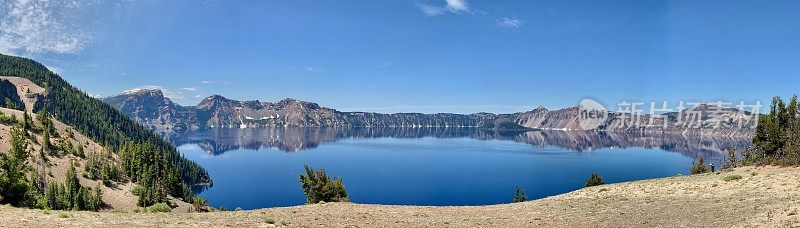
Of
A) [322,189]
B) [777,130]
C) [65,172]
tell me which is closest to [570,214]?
[322,189]

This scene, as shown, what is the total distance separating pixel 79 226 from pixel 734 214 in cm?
4428

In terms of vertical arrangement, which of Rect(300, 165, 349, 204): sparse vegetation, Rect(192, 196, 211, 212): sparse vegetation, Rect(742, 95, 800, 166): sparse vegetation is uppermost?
Rect(742, 95, 800, 166): sparse vegetation

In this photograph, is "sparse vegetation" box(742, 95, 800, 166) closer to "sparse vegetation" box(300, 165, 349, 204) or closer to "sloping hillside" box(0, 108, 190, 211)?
"sparse vegetation" box(300, 165, 349, 204)

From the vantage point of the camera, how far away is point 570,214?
42.4 metres

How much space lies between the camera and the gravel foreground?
107ft

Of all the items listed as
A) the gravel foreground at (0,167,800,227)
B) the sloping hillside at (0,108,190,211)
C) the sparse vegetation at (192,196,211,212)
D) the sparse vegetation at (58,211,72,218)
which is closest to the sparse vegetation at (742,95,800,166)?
the gravel foreground at (0,167,800,227)

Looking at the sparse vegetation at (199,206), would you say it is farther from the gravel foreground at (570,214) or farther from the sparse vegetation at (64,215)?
the sparse vegetation at (64,215)

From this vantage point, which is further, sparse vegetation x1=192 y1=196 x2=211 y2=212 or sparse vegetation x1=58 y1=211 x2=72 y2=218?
sparse vegetation x1=192 y1=196 x2=211 y2=212

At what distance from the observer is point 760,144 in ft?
347

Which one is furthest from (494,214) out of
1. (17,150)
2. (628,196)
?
(17,150)

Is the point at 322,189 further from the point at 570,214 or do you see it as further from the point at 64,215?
the point at 64,215

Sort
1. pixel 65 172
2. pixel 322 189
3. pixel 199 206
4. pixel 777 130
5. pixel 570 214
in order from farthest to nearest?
pixel 65 172 < pixel 199 206 < pixel 777 130 < pixel 322 189 < pixel 570 214

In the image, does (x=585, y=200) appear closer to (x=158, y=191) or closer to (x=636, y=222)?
(x=636, y=222)

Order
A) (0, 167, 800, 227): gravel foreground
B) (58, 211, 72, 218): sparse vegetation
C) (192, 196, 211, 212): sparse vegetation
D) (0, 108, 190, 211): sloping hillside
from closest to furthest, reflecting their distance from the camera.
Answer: (0, 167, 800, 227): gravel foreground < (58, 211, 72, 218): sparse vegetation < (192, 196, 211, 212): sparse vegetation < (0, 108, 190, 211): sloping hillside
